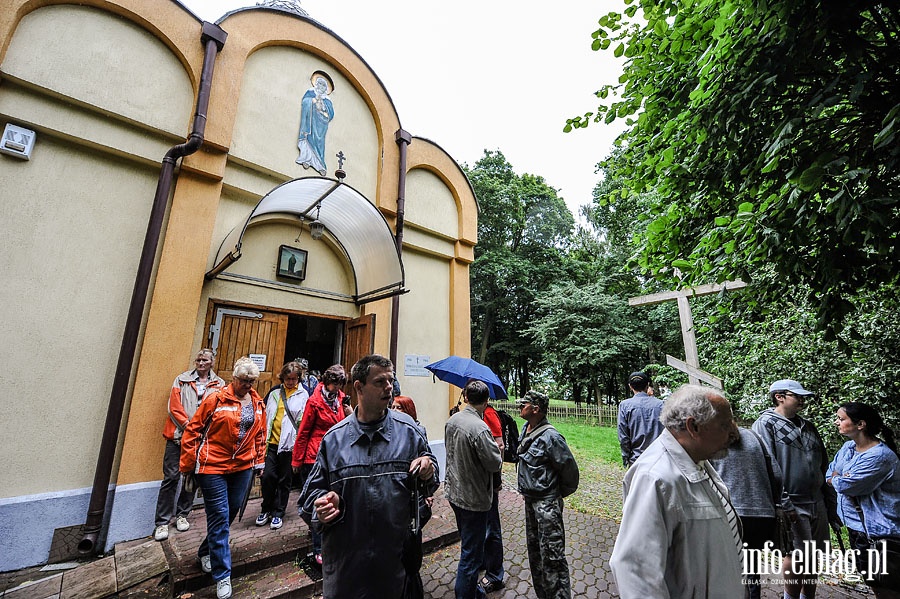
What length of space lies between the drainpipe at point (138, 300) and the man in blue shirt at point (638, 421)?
6.09m

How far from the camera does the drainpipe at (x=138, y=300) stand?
158 inches

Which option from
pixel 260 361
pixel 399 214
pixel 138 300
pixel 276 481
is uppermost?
pixel 399 214

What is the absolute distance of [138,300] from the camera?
446cm

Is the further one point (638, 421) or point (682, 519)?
point (638, 421)

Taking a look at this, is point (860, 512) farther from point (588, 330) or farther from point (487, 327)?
point (487, 327)

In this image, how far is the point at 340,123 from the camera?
6980mm

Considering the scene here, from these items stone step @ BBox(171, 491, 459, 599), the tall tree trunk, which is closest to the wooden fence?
the tall tree trunk

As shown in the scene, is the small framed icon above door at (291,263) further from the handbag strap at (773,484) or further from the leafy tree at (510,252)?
the leafy tree at (510,252)

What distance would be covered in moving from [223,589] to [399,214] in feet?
19.6

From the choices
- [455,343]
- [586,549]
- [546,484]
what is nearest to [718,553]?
[546,484]

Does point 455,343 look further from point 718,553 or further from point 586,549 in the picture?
point 718,553

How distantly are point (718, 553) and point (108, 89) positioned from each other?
7326 mm

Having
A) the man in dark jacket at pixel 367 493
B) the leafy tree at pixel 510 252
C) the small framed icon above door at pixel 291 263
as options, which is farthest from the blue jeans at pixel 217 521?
the leafy tree at pixel 510 252

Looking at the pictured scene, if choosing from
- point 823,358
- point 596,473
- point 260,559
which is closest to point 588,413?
point 596,473
